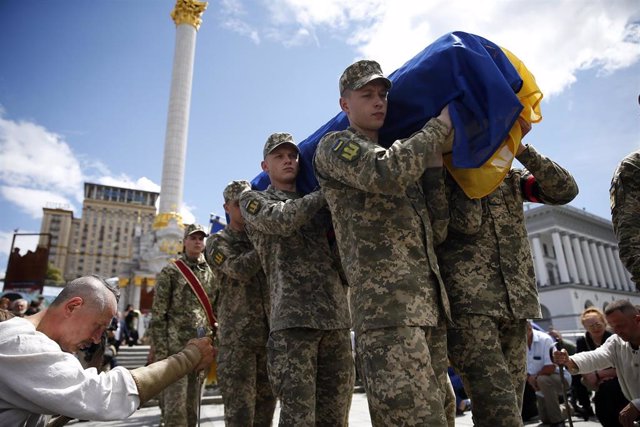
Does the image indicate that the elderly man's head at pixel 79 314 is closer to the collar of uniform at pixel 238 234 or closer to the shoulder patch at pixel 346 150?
the shoulder patch at pixel 346 150

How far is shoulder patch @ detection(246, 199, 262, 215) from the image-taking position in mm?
3044

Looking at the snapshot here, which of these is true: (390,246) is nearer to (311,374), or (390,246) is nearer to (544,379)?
(311,374)

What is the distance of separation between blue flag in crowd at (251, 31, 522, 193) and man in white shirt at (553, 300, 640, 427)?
2.49 metres

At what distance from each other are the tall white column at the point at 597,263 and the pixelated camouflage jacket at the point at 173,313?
64.6m

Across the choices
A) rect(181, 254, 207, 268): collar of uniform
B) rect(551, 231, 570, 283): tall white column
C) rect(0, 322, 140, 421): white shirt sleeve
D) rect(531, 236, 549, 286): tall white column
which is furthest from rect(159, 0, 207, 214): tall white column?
rect(551, 231, 570, 283): tall white column

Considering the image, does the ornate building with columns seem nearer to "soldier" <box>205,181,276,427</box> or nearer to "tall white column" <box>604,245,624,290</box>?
"tall white column" <box>604,245,624,290</box>

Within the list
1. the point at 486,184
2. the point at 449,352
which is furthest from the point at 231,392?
the point at 486,184

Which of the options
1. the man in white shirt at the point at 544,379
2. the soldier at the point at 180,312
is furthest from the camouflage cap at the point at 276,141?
the man in white shirt at the point at 544,379

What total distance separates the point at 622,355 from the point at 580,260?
192 feet

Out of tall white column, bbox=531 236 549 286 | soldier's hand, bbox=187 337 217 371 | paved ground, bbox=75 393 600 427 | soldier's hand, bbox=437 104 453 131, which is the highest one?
tall white column, bbox=531 236 549 286

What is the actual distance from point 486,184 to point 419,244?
0.57m

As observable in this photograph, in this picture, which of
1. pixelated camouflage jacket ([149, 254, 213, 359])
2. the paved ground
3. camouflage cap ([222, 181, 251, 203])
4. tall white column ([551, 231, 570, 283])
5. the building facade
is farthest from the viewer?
the building facade

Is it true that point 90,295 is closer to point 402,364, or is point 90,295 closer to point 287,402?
point 287,402

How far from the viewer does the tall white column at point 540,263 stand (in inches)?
2080
